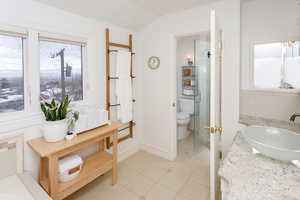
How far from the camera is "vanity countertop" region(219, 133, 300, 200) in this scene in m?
0.74

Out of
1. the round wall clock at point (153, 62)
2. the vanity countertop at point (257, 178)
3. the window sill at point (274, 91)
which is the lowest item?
the vanity countertop at point (257, 178)

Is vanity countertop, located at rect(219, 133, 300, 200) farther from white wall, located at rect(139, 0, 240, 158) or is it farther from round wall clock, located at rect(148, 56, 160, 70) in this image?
round wall clock, located at rect(148, 56, 160, 70)

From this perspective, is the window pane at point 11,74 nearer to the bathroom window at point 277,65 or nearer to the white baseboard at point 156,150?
the white baseboard at point 156,150

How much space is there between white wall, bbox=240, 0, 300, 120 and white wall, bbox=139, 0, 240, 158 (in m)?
0.34

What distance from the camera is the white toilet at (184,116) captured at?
10.7 feet

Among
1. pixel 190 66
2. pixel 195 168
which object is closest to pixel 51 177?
pixel 195 168

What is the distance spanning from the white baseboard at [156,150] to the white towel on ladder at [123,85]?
0.75 m

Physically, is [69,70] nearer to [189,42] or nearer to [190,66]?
[190,66]

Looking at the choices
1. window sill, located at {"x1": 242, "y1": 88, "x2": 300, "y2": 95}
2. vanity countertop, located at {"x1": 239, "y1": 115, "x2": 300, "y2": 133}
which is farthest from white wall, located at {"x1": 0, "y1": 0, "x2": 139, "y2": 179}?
window sill, located at {"x1": 242, "y1": 88, "x2": 300, "y2": 95}

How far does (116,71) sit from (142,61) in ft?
2.13

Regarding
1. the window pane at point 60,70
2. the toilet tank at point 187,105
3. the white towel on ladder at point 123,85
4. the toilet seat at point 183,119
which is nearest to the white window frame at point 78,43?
the window pane at point 60,70

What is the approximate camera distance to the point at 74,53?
6.76 ft


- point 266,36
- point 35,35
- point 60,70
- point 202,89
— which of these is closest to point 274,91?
point 266,36

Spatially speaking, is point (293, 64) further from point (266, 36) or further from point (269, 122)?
point (269, 122)
